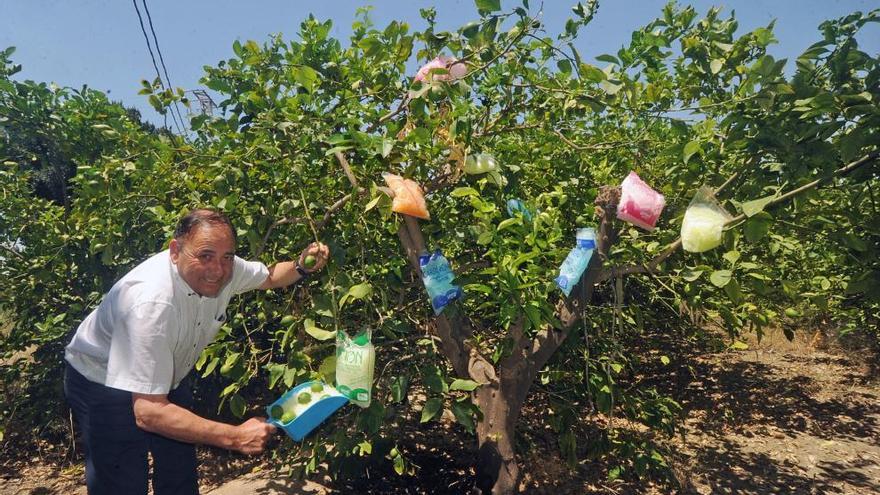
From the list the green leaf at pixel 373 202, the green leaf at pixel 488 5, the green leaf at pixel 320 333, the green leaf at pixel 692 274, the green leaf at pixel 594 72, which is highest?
the green leaf at pixel 488 5

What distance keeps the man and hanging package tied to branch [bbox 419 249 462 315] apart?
49 cm

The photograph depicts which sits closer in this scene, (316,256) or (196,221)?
(196,221)

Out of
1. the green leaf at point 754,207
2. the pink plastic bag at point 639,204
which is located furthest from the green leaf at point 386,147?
the green leaf at point 754,207

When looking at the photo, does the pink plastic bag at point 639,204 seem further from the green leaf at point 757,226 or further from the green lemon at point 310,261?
the green lemon at point 310,261

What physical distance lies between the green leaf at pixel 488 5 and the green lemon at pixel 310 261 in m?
1.25

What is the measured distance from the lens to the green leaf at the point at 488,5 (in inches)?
80.1

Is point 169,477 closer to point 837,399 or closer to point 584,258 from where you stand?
point 584,258

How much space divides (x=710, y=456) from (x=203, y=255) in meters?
4.11

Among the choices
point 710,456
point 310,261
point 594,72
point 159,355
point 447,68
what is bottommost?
point 710,456

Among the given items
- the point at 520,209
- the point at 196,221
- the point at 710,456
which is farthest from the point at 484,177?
the point at 710,456

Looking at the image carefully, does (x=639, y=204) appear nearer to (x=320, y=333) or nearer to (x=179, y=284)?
(x=320, y=333)

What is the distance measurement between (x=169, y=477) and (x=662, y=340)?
6.47 meters

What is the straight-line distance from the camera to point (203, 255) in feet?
6.82

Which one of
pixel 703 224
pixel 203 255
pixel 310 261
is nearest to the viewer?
pixel 703 224
